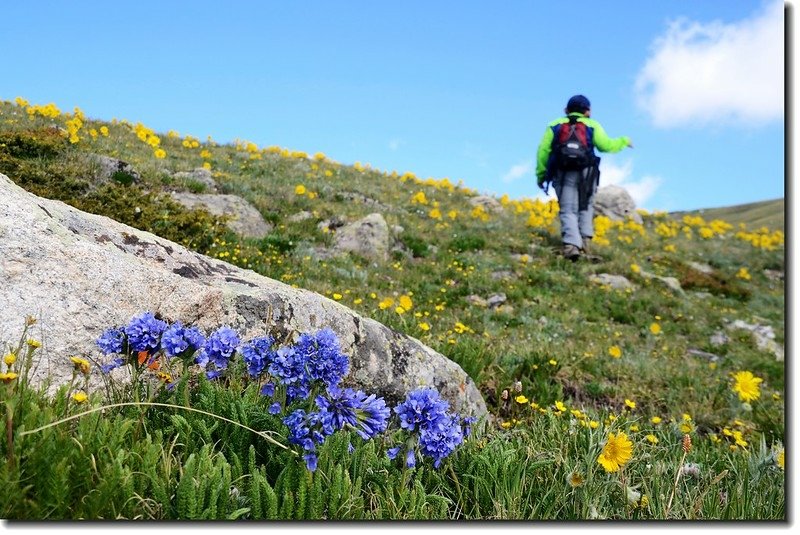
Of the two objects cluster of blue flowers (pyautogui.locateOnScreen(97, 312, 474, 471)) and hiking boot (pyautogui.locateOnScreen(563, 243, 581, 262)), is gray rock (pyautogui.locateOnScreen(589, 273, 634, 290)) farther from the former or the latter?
cluster of blue flowers (pyautogui.locateOnScreen(97, 312, 474, 471))

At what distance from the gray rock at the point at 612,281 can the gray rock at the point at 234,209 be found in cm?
727

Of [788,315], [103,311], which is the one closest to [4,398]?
[103,311]

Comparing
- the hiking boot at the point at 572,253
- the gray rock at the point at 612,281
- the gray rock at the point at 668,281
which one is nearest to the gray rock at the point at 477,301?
the gray rock at the point at 612,281

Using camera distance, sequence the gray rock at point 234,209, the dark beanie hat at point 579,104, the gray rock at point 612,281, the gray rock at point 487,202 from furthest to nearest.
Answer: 1. the gray rock at point 487,202
2. the dark beanie hat at point 579,104
3. the gray rock at point 612,281
4. the gray rock at point 234,209

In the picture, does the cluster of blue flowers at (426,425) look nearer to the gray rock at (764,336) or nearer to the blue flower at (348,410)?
the blue flower at (348,410)

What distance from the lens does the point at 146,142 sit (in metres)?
14.2

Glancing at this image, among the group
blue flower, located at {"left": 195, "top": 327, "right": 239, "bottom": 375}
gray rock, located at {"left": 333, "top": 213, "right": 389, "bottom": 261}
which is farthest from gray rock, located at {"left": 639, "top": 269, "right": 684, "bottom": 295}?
blue flower, located at {"left": 195, "top": 327, "right": 239, "bottom": 375}

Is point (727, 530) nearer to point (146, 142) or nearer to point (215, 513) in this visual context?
point (215, 513)

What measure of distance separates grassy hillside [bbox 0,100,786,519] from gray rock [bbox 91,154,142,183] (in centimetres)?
13

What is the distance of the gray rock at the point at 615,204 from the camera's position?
2280 centimetres

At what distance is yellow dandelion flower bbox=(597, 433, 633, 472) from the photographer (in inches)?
103

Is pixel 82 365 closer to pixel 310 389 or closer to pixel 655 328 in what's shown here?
pixel 310 389

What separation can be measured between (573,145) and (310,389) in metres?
12.0

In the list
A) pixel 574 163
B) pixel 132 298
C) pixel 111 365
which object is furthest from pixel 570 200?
pixel 111 365
